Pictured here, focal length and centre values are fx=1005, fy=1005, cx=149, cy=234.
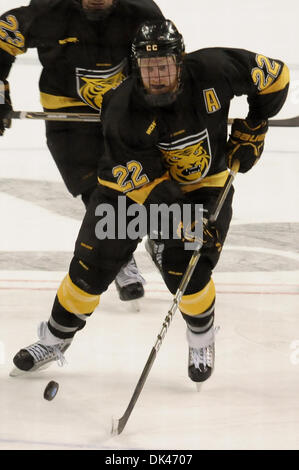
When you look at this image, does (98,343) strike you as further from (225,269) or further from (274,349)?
(225,269)

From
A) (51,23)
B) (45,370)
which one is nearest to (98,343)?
(45,370)

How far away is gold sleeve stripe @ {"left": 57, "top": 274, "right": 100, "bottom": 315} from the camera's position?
9.75 feet

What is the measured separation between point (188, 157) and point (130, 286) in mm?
892

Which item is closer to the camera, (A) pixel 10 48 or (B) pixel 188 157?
(B) pixel 188 157

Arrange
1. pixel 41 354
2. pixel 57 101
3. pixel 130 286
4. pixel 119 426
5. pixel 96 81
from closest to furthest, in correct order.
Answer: pixel 119 426 → pixel 41 354 → pixel 96 81 → pixel 57 101 → pixel 130 286

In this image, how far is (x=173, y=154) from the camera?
2.91 m

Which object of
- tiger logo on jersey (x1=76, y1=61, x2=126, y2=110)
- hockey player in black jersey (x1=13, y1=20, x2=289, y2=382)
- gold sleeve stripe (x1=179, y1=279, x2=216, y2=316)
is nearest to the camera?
hockey player in black jersey (x1=13, y1=20, x2=289, y2=382)

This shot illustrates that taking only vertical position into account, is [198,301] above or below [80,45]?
below

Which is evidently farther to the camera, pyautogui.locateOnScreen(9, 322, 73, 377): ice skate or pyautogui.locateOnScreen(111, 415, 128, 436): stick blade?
pyautogui.locateOnScreen(9, 322, 73, 377): ice skate

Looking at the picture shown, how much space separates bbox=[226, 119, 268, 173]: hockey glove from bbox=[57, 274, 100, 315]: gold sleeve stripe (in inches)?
23.2

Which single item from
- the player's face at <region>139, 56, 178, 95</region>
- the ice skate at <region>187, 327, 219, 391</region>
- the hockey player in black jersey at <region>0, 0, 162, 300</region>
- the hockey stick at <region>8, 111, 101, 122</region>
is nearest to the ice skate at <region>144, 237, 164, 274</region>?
the hockey player in black jersey at <region>0, 0, 162, 300</region>

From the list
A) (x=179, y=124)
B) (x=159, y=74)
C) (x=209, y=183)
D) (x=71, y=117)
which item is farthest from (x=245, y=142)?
(x=71, y=117)

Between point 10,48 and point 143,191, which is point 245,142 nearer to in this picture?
point 143,191

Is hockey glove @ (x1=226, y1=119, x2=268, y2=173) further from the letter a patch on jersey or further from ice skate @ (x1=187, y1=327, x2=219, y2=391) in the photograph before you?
ice skate @ (x1=187, y1=327, x2=219, y2=391)
